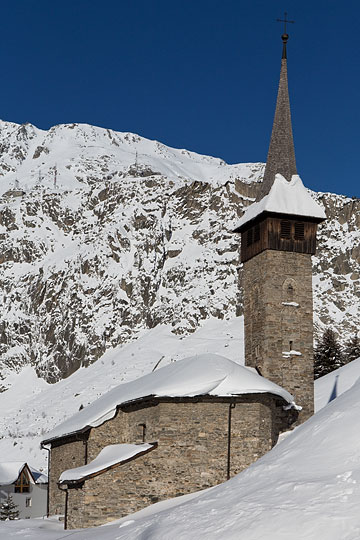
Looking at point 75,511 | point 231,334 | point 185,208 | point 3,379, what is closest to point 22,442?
point 231,334

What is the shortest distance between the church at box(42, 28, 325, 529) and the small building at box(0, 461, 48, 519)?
49.4 ft

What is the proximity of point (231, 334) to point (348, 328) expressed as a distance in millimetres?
14625

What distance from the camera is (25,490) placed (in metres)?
54.2

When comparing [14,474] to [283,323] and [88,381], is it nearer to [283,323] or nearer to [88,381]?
[283,323]

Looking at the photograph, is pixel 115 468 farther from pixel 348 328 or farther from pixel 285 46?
pixel 348 328

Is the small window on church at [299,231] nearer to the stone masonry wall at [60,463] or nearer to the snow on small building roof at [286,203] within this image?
the snow on small building roof at [286,203]

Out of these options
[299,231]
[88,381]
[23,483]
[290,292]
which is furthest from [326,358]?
[88,381]

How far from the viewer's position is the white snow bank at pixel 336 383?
161 ft

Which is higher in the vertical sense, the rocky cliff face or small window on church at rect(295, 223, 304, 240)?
the rocky cliff face

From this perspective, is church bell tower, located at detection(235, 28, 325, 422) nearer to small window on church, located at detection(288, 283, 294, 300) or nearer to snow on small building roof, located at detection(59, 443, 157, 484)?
small window on church, located at detection(288, 283, 294, 300)

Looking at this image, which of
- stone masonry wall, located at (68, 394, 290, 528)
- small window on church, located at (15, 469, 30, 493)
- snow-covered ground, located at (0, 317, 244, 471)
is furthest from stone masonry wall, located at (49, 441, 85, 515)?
snow-covered ground, located at (0, 317, 244, 471)

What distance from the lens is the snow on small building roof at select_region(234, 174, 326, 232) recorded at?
37469 millimetres

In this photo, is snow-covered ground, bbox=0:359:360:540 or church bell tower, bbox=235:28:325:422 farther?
church bell tower, bbox=235:28:325:422

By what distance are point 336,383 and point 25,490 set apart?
2087cm
